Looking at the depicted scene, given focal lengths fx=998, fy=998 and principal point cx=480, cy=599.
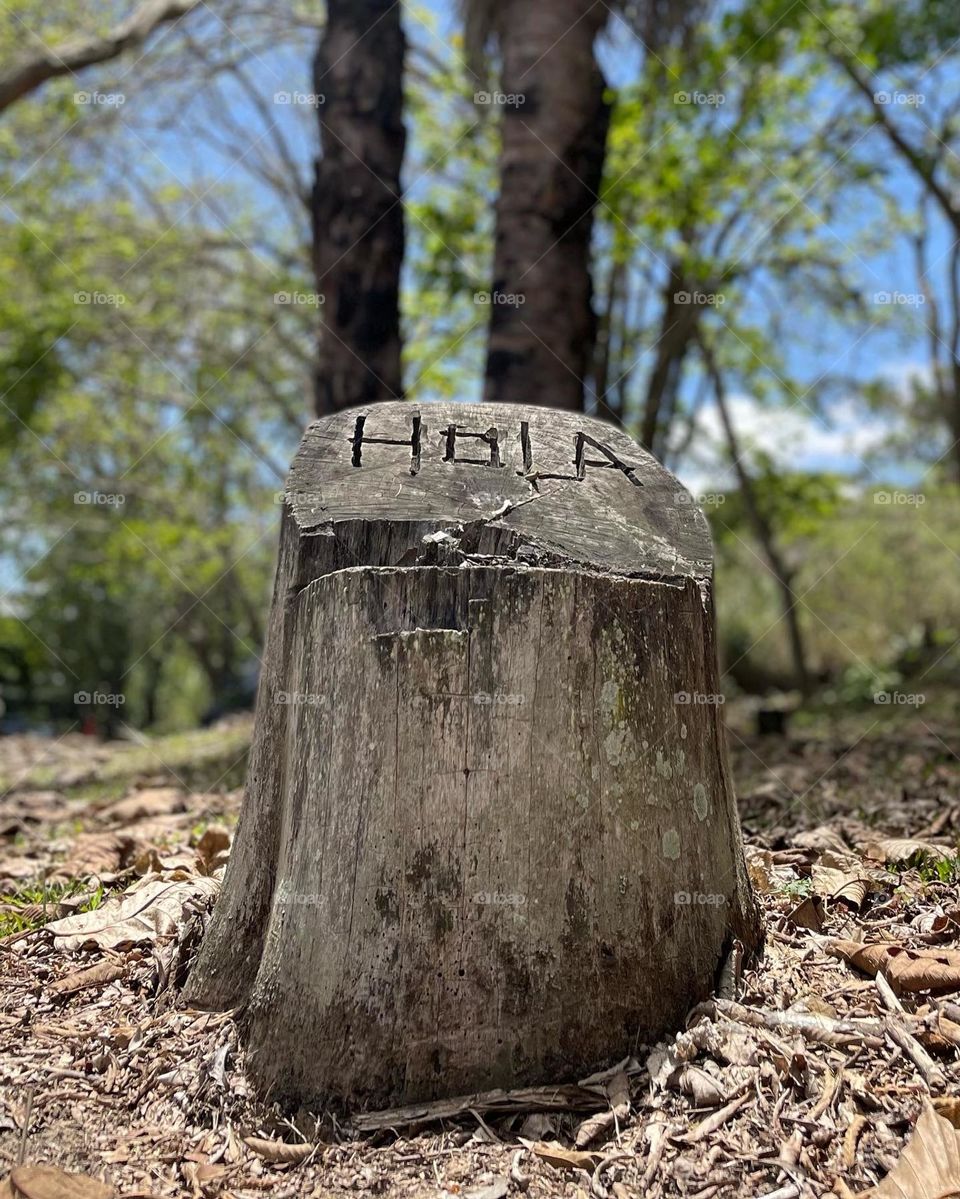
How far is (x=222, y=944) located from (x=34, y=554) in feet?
55.0

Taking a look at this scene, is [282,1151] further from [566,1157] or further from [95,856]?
[95,856]

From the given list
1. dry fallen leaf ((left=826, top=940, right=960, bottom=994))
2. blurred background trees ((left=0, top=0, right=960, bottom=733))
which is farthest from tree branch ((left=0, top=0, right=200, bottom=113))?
dry fallen leaf ((left=826, top=940, right=960, bottom=994))

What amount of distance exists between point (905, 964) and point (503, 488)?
4.15 feet

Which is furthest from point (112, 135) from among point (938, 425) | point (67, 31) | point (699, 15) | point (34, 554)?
point (938, 425)

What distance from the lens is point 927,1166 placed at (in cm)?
155

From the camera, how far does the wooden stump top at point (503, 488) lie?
197cm

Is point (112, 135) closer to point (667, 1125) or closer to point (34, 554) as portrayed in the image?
point (34, 554)

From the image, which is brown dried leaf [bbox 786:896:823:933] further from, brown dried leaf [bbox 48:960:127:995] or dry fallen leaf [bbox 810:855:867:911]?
brown dried leaf [bbox 48:960:127:995]

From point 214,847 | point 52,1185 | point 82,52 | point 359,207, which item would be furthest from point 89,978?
point 82,52

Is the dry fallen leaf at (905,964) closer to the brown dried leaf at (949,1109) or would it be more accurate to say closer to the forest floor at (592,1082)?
the forest floor at (592,1082)

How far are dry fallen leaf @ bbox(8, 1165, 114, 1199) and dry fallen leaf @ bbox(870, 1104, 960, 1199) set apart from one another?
1221mm

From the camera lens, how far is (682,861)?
1.95m

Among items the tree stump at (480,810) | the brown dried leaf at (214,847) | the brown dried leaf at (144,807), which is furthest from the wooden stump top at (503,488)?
the brown dried leaf at (144,807)

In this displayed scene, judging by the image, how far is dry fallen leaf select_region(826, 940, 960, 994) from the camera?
197 cm
